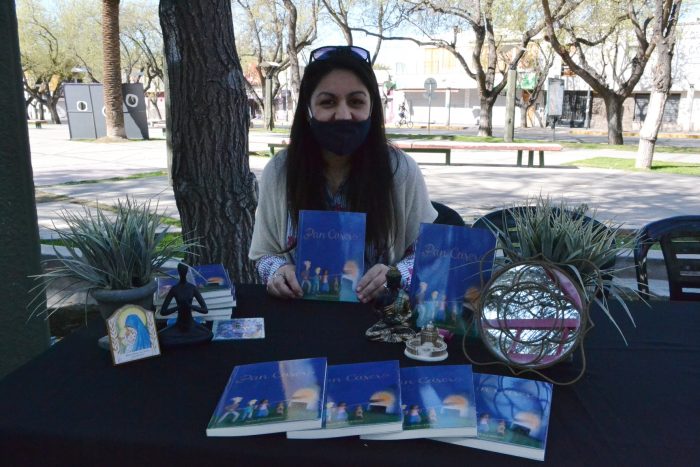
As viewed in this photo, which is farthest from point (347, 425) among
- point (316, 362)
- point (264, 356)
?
point (264, 356)

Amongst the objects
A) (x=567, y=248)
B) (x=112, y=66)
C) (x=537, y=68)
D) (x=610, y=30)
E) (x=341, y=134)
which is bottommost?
(x=567, y=248)

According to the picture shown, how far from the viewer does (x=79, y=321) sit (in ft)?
12.5

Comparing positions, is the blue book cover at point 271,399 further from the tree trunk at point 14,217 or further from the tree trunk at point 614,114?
the tree trunk at point 614,114

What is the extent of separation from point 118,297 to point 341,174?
1.02 metres

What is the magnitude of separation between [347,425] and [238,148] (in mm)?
2512

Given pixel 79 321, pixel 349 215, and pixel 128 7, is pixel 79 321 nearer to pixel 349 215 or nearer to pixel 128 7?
pixel 349 215

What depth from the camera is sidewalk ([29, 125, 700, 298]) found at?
7516 millimetres

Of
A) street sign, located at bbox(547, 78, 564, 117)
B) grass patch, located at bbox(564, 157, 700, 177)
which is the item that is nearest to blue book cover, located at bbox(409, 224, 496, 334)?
grass patch, located at bbox(564, 157, 700, 177)

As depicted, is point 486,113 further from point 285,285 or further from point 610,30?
point 285,285

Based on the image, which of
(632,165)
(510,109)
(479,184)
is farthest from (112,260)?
(510,109)

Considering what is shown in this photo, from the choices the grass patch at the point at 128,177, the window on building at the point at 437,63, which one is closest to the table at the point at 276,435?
the grass patch at the point at 128,177

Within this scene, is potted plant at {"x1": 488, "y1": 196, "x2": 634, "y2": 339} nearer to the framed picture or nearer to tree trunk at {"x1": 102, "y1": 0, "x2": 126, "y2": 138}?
the framed picture

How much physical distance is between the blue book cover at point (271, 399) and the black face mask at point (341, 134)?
91 centimetres

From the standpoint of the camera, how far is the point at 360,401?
1.19 m
